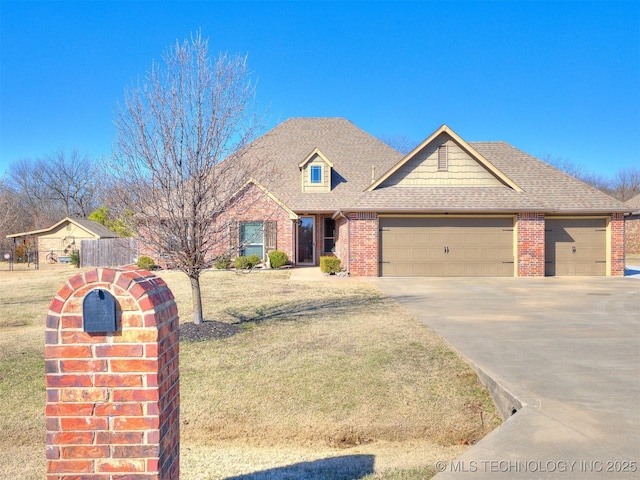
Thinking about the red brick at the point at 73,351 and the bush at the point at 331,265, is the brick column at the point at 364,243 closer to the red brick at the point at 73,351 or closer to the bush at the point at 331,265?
the bush at the point at 331,265

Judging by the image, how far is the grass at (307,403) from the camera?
3850 mm

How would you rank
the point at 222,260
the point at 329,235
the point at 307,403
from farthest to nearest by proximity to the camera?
the point at 329,235, the point at 222,260, the point at 307,403

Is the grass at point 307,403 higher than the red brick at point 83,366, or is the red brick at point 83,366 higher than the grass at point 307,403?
the red brick at point 83,366

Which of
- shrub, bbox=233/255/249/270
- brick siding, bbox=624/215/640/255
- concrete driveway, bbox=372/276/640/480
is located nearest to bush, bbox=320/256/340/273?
shrub, bbox=233/255/249/270

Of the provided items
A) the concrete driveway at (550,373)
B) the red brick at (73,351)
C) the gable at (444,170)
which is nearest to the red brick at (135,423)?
the red brick at (73,351)

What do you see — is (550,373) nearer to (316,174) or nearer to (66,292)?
(66,292)

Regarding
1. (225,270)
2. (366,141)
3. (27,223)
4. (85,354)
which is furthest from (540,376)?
(27,223)

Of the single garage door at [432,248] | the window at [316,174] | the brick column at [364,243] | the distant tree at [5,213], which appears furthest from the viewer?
the window at [316,174]

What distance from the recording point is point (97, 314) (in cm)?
242

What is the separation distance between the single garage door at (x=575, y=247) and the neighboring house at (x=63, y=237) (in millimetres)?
27167

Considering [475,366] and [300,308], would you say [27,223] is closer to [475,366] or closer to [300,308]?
[300,308]

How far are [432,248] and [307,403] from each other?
13007mm

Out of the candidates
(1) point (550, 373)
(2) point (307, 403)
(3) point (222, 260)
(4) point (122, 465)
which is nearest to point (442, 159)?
(3) point (222, 260)

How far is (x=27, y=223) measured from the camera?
42.5 m
